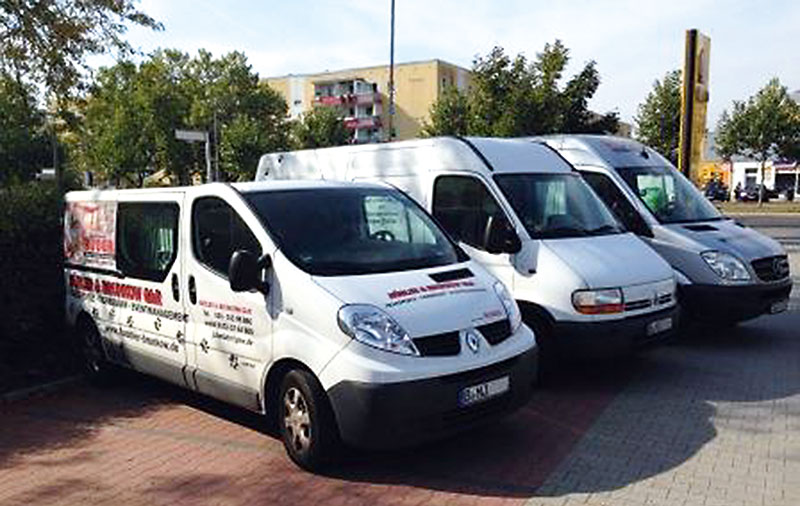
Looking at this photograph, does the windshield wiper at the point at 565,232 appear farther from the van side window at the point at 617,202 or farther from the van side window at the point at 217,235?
the van side window at the point at 217,235

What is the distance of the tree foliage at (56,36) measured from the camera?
10.2 meters

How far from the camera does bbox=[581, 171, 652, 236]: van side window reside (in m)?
8.58

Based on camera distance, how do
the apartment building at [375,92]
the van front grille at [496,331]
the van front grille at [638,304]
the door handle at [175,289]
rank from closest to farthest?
the van front grille at [496,331] → the door handle at [175,289] → the van front grille at [638,304] → the apartment building at [375,92]

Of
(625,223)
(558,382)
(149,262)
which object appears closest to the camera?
(149,262)

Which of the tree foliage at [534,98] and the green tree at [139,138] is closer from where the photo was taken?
the tree foliage at [534,98]

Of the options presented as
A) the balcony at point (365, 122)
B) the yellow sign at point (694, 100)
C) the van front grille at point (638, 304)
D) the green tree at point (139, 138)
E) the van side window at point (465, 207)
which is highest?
the balcony at point (365, 122)

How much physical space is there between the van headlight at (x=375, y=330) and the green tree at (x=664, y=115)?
26808 mm

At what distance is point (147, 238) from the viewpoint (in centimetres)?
639

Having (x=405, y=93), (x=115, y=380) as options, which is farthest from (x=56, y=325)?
(x=405, y=93)

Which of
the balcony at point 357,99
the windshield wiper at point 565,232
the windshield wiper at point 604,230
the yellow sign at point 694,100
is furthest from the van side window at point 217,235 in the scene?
the balcony at point 357,99

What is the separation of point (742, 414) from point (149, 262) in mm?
4906

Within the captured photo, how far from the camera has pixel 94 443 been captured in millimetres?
5656

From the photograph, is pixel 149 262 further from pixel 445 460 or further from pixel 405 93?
pixel 405 93

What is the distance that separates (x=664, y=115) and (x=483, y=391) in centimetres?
2761
